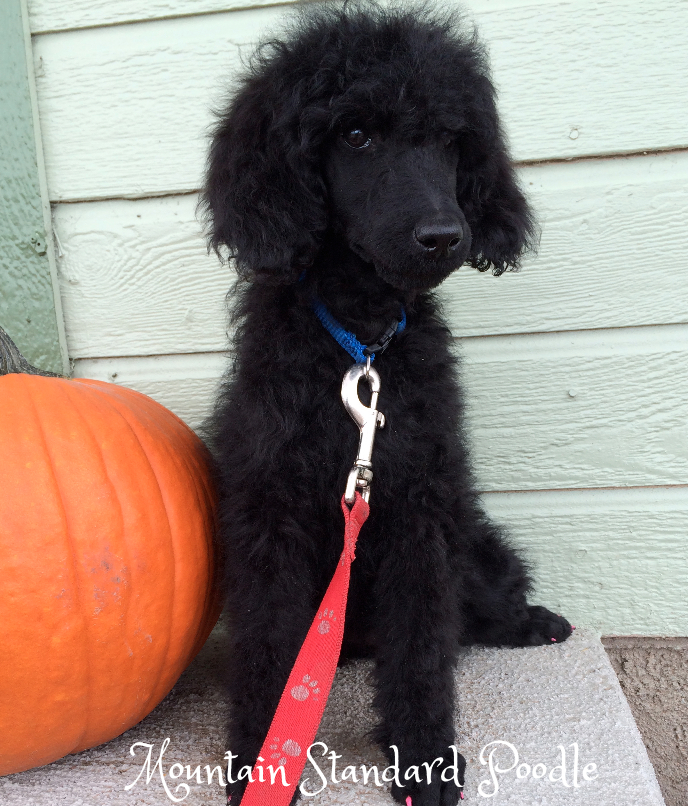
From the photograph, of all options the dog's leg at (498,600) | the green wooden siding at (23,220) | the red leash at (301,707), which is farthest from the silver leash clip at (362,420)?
the green wooden siding at (23,220)

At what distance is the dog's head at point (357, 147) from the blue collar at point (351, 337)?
80 millimetres

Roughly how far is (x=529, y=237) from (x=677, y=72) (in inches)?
27.2

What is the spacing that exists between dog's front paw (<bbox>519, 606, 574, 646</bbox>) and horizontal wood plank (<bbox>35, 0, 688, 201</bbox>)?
3.90 ft

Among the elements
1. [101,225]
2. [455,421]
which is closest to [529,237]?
[455,421]

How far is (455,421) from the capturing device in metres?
1.21

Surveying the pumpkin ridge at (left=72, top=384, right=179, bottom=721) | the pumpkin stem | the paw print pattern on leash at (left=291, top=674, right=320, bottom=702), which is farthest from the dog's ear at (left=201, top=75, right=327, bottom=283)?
the paw print pattern on leash at (left=291, top=674, right=320, bottom=702)

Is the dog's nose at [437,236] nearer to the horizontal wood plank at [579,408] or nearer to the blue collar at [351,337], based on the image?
the blue collar at [351,337]

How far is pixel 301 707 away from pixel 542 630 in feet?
2.91

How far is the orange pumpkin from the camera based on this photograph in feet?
3.49

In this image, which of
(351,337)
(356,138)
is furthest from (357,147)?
(351,337)

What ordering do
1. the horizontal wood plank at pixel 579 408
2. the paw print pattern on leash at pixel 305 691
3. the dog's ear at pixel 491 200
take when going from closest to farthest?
1. the paw print pattern on leash at pixel 305 691
2. the dog's ear at pixel 491 200
3. the horizontal wood plank at pixel 579 408

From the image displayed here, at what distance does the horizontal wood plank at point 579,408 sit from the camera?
1712 mm

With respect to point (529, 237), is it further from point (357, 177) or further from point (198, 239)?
Result: point (198, 239)

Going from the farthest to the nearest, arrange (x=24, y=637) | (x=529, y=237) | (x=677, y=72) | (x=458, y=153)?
(x=677, y=72), (x=529, y=237), (x=458, y=153), (x=24, y=637)
